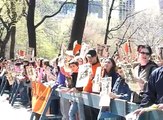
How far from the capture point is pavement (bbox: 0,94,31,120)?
14047 mm

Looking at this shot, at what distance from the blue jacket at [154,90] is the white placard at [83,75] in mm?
3067

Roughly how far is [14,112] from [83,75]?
6800 mm

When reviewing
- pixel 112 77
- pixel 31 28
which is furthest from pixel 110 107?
pixel 31 28

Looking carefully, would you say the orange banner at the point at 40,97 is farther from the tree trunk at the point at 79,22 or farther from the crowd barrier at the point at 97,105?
the tree trunk at the point at 79,22

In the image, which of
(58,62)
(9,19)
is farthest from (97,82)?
(9,19)

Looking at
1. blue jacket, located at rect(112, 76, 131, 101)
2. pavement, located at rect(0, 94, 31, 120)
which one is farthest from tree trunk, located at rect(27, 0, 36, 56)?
blue jacket, located at rect(112, 76, 131, 101)

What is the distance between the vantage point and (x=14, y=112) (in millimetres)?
15391

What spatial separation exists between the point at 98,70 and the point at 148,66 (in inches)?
52.0

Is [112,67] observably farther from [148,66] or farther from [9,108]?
[9,108]

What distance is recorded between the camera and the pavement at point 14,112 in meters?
14.0

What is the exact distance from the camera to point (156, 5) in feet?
Answer: 180

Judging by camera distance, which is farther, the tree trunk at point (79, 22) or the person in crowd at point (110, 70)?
the tree trunk at point (79, 22)

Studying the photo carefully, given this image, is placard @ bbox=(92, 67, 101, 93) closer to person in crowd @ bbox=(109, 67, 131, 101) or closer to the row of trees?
person in crowd @ bbox=(109, 67, 131, 101)

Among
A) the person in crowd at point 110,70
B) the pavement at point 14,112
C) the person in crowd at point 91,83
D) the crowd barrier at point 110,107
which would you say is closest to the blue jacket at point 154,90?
the crowd barrier at point 110,107
